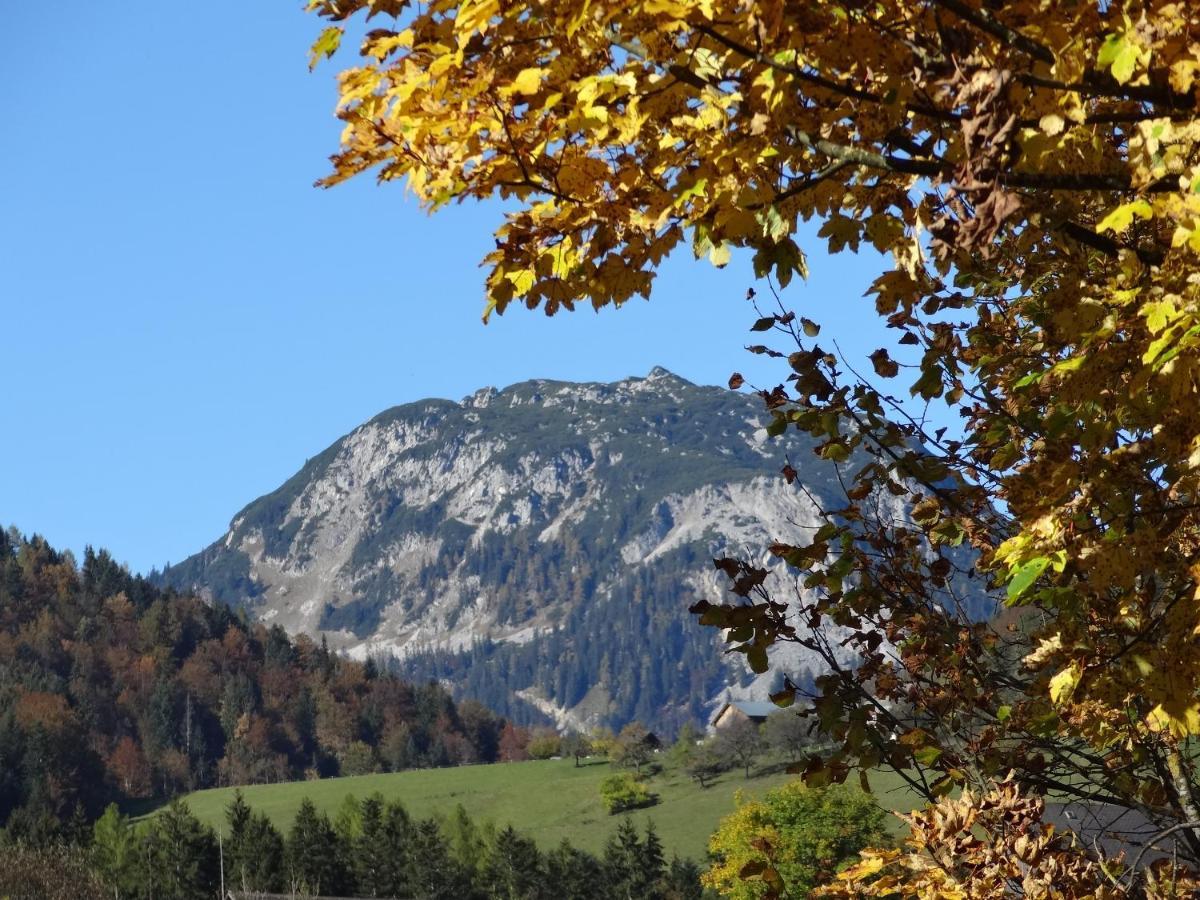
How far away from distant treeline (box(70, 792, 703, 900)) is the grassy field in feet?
45.2

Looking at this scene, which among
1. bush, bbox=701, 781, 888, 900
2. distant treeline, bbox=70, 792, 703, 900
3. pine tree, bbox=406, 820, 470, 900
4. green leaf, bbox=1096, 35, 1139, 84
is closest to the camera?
green leaf, bbox=1096, 35, 1139, 84

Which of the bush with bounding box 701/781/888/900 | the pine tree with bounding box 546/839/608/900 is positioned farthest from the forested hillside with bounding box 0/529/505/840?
the bush with bounding box 701/781/888/900

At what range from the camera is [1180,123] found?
3.86m

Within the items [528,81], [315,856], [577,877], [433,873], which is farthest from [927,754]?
[315,856]

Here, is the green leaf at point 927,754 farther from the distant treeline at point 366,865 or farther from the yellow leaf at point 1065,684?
the distant treeline at point 366,865

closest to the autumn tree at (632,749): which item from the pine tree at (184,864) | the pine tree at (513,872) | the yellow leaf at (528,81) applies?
the pine tree at (513,872)

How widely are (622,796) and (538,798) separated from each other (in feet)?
46.8

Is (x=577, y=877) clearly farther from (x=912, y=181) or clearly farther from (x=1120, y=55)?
(x=1120, y=55)

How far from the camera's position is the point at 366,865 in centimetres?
8144

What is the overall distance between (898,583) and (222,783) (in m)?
177

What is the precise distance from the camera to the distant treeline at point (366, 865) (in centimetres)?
7306

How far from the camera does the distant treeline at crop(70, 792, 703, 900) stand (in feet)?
240

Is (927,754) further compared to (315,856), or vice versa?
(315,856)

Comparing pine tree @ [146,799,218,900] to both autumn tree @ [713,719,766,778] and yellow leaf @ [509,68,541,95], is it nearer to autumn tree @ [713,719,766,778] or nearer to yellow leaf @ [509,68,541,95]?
autumn tree @ [713,719,766,778]
